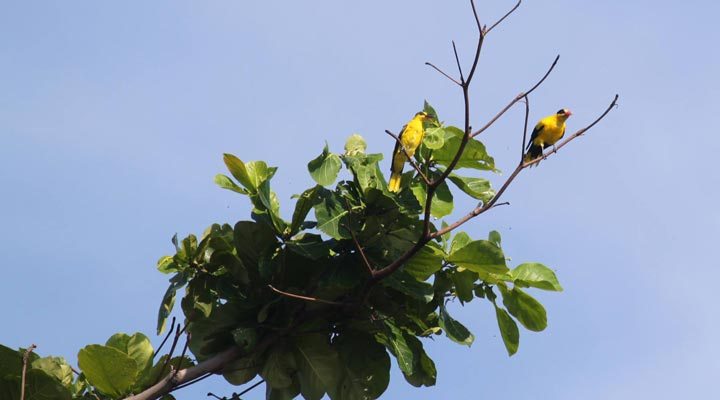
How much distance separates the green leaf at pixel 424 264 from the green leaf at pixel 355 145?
0.73 m

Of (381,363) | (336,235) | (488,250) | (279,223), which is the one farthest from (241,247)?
(488,250)

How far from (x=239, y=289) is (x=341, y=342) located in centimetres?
55

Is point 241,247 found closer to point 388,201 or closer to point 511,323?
point 388,201

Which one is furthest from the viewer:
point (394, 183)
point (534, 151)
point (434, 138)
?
point (534, 151)

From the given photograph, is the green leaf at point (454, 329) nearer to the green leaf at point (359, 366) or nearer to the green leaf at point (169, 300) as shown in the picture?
the green leaf at point (359, 366)

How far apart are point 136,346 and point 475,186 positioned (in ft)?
5.98

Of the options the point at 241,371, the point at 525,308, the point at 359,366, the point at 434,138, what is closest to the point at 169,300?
the point at 241,371

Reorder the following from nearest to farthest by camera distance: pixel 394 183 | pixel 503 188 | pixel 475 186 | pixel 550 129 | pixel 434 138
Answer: pixel 503 188 < pixel 434 138 < pixel 475 186 < pixel 394 183 < pixel 550 129

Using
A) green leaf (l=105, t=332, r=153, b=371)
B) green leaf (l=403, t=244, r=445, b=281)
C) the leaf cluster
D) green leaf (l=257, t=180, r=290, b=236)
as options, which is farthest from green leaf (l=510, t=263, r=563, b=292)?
green leaf (l=105, t=332, r=153, b=371)

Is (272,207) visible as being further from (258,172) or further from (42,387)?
(42,387)

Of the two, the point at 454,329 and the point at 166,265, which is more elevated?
the point at 166,265

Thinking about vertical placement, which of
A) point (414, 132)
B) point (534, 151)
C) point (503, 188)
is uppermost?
point (534, 151)

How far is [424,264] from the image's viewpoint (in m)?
4.25

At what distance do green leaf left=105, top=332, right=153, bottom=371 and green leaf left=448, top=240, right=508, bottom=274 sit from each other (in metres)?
1.50
